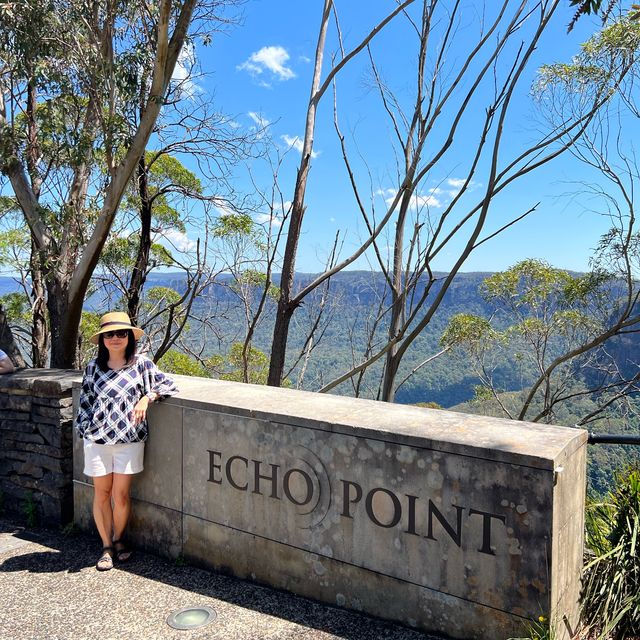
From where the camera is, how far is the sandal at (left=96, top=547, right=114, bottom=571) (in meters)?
3.34

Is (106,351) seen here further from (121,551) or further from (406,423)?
(406,423)

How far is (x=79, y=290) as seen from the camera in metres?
7.04

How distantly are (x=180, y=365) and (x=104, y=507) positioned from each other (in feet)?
40.9

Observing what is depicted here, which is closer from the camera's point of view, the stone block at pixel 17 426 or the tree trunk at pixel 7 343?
the stone block at pixel 17 426

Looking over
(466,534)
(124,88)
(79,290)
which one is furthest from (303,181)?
(466,534)

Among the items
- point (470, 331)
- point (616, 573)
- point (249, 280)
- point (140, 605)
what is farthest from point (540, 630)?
point (470, 331)

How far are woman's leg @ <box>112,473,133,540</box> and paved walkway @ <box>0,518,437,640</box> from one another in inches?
8.0

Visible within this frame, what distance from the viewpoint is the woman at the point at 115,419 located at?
3344 mm

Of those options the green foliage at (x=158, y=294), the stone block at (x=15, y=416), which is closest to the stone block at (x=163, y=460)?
the stone block at (x=15, y=416)

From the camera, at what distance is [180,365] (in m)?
15.7

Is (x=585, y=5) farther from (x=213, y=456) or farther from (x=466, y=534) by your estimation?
(x=213, y=456)

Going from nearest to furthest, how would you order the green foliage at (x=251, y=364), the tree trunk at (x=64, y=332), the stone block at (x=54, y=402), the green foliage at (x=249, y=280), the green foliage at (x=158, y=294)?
1. the stone block at (x=54, y=402)
2. the tree trunk at (x=64, y=332)
3. the green foliage at (x=249, y=280)
4. the green foliage at (x=158, y=294)
5. the green foliage at (x=251, y=364)

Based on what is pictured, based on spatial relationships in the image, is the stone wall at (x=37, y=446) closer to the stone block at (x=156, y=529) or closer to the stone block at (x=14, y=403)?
the stone block at (x=14, y=403)

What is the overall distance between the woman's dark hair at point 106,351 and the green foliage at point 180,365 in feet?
38.8
